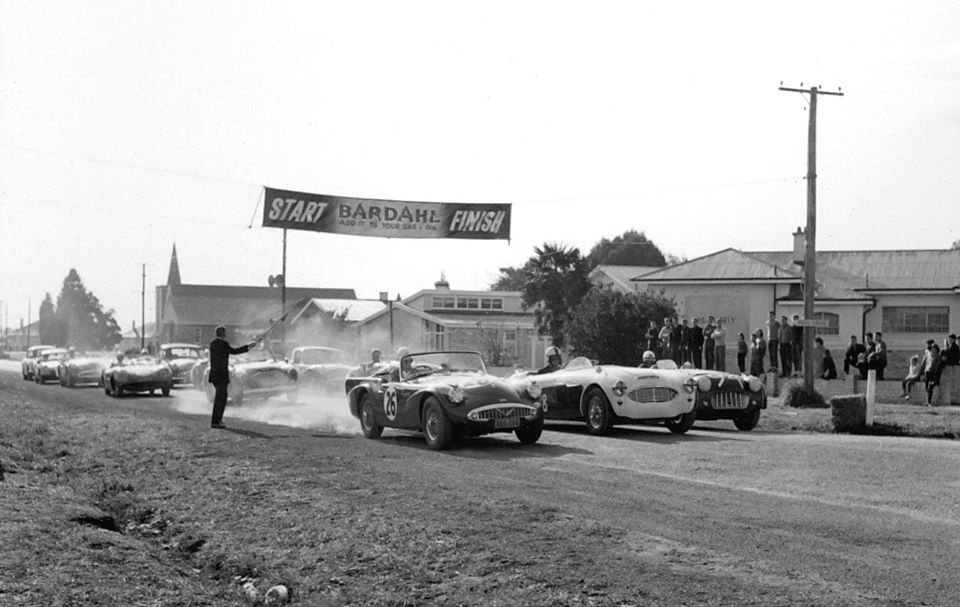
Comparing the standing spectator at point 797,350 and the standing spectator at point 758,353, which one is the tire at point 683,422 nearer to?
the standing spectator at point 758,353

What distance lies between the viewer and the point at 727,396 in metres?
18.8

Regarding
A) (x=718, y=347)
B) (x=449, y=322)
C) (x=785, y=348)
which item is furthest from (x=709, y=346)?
(x=449, y=322)

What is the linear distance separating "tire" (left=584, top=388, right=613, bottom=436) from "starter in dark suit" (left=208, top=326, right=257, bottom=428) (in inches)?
237

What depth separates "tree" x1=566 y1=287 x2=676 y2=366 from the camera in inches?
1526

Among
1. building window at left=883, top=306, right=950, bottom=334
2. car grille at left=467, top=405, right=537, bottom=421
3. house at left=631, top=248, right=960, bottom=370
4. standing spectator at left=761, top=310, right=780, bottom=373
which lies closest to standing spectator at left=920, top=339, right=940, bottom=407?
standing spectator at left=761, top=310, right=780, bottom=373

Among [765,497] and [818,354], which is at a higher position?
[818,354]

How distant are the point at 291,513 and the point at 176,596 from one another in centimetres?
261

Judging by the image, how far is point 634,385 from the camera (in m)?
17.0

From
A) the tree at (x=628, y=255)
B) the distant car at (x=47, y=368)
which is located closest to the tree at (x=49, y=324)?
the tree at (x=628, y=255)

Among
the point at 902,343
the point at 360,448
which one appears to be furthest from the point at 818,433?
the point at 902,343

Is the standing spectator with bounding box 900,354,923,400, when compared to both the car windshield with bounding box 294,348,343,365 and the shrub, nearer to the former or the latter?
the shrub

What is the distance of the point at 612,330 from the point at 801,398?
13755mm

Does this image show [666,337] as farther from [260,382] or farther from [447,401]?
[447,401]

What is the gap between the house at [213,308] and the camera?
119812 millimetres
